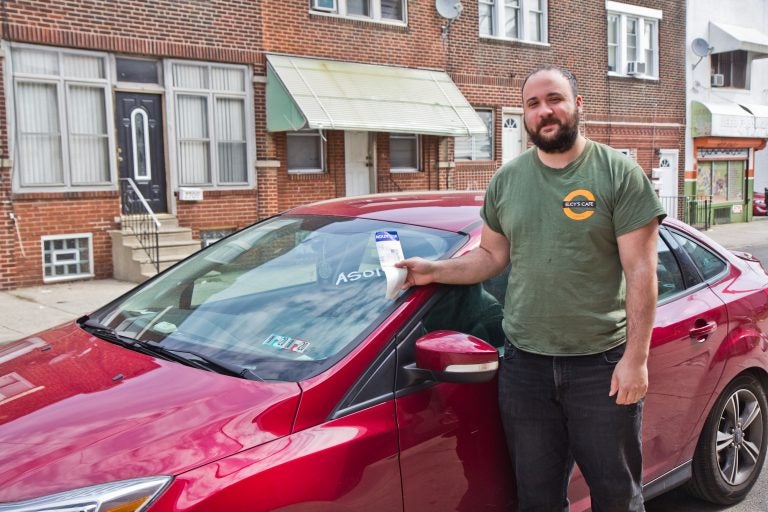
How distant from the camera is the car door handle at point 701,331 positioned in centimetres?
341

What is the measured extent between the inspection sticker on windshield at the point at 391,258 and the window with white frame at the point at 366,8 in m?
13.1

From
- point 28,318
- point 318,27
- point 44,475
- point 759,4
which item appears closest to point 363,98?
point 318,27

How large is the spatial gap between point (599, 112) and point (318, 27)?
9.22 metres

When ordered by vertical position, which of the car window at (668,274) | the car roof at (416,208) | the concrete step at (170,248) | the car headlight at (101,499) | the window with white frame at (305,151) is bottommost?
the concrete step at (170,248)

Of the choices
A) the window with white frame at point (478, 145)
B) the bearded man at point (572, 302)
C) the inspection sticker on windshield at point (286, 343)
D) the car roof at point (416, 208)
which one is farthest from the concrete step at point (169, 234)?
the bearded man at point (572, 302)

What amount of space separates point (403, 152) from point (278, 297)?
46.4 feet

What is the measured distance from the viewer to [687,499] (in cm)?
399

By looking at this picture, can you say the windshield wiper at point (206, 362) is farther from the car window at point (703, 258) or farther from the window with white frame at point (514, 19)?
the window with white frame at point (514, 19)

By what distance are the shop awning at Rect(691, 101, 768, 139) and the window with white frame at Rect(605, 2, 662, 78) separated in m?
2.04

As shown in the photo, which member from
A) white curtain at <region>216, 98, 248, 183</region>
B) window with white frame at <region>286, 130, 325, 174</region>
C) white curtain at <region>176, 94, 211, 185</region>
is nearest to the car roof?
white curtain at <region>176, 94, 211, 185</region>

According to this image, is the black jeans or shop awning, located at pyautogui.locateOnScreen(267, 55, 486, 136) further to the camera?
shop awning, located at pyautogui.locateOnScreen(267, 55, 486, 136)

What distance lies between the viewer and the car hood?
2049 millimetres

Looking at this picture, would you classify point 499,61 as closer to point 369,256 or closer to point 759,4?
point 759,4

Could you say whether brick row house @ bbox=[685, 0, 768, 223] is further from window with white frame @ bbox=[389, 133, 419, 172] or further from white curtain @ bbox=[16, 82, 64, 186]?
white curtain @ bbox=[16, 82, 64, 186]
